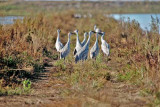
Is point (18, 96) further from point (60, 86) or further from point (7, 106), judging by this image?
point (60, 86)

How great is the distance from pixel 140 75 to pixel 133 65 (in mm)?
775

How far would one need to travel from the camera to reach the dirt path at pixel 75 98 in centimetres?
589

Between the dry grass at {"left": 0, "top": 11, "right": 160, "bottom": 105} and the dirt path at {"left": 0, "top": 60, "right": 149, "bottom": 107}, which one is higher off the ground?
the dry grass at {"left": 0, "top": 11, "right": 160, "bottom": 105}

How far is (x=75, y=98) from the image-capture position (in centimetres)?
606

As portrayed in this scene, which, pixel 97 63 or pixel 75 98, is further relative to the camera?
pixel 97 63

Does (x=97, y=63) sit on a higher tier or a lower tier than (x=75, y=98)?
higher

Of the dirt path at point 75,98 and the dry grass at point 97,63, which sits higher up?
the dry grass at point 97,63

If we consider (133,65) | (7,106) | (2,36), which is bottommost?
(7,106)

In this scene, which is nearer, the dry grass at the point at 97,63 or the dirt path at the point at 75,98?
the dirt path at the point at 75,98

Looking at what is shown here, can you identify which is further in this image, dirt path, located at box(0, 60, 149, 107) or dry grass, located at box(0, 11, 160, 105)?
dry grass, located at box(0, 11, 160, 105)

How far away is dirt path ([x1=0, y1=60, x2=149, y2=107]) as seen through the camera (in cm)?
589

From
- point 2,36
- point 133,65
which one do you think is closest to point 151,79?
point 133,65

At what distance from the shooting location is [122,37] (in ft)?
51.3

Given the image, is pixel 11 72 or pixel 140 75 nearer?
pixel 140 75
